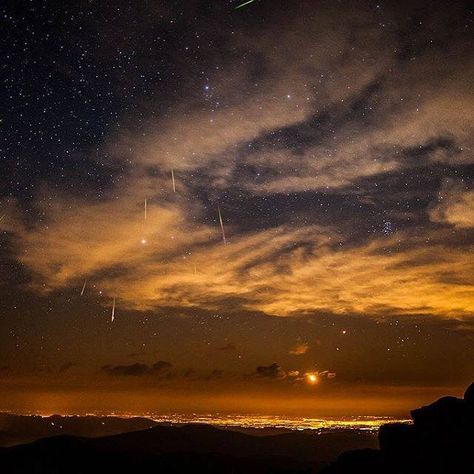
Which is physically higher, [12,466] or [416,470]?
[416,470]

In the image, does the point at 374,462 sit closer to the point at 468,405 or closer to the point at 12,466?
the point at 468,405

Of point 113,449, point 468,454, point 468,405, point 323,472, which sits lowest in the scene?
point 113,449

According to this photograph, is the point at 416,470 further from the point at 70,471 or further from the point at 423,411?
the point at 70,471

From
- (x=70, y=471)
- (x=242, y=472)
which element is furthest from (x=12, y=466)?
(x=242, y=472)

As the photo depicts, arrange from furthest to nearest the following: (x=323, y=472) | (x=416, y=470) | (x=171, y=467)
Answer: (x=171, y=467) < (x=323, y=472) < (x=416, y=470)

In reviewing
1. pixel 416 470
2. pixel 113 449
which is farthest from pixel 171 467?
pixel 416 470

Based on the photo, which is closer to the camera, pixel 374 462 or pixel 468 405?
pixel 468 405

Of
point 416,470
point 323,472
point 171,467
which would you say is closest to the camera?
point 416,470
